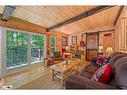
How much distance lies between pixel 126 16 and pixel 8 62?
14.1ft

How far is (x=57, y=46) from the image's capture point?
7.73m

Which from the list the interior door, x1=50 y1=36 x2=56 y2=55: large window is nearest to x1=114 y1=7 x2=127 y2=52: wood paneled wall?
the interior door

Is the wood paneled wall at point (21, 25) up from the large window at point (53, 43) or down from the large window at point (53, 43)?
up

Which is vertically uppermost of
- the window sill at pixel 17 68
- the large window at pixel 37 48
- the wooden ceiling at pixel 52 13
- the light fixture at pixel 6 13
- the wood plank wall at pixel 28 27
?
the wooden ceiling at pixel 52 13

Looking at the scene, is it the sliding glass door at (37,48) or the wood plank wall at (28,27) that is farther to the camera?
the sliding glass door at (37,48)

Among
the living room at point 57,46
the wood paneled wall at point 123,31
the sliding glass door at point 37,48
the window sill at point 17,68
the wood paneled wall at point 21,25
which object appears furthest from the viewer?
the sliding glass door at point 37,48

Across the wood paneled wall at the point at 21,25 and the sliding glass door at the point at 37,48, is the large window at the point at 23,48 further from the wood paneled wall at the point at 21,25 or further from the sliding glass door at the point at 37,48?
the wood paneled wall at the point at 21,25

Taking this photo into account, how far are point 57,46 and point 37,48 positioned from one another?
5.91 feet

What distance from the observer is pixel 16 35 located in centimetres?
477

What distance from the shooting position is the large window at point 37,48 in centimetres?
588

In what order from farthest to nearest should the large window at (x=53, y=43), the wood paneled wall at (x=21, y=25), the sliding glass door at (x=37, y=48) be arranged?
1. the large window at (x=53, y=43)
2. the sliding glass door at (x=37, y=48)
3. the wood paneled wall at (x=21, y=25)

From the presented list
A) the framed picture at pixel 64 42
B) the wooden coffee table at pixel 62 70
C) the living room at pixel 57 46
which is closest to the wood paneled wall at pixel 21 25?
the living room at pixel 57 46

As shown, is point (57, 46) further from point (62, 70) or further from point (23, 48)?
point (62, 70)
